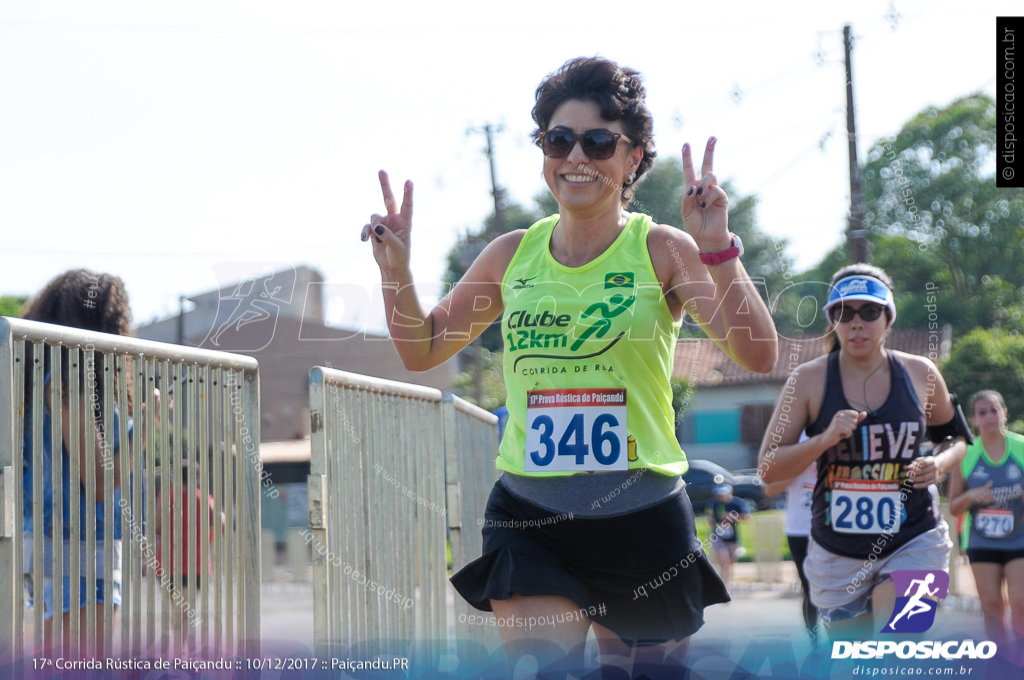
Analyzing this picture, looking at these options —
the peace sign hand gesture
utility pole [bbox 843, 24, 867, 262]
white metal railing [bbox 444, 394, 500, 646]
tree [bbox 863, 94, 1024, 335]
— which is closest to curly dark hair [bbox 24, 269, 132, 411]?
white metal railing [bbox 444, 394, 500, 646]

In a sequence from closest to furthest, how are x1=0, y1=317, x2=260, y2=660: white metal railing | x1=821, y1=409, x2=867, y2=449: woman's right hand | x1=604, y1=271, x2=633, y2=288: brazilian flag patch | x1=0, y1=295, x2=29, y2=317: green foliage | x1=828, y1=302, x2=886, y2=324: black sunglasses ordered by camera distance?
x1=0, y1=317, x2=260, y2=660: white metal railing
x1=604, y1=271, x2=633, y2=288: brazilian flag patch
x1=821, y1=409, x2=867, y2=449: woman's right hand
x1=828, y1=302, x2=886, y2=324: black sunglasses
x1=0, y1=295, x2=29, y2=317: green foliage

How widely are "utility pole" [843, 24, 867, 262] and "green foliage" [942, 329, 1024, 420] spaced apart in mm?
13446

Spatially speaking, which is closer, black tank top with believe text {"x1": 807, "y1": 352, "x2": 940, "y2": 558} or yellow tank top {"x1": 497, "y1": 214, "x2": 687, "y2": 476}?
yellow tank top {"x1": 497, "y1": 214, "x2": 687, "y2": 476}

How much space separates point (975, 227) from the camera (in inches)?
1628

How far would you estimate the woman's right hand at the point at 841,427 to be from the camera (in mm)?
4328

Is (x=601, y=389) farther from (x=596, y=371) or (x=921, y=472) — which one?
(x=921, y=472)

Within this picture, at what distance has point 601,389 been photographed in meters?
2.95

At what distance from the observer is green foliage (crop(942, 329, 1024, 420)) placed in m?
28.2

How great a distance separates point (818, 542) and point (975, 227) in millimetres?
40517

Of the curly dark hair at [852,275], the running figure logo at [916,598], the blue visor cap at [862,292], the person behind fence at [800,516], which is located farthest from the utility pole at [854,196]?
the running figure logo at [916,598]

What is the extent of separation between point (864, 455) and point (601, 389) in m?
1.96

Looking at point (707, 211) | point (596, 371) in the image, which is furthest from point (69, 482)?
point (707, 211)

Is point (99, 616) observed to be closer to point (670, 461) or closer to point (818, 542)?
point (670, 461)

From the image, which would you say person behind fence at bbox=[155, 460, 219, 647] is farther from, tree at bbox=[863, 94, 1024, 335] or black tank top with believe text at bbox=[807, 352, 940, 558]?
tree at bbox=[863, 94, 1024, 335]
